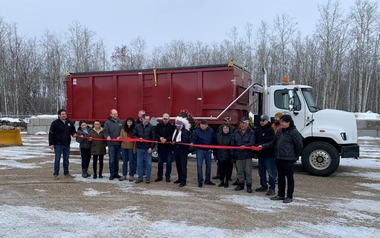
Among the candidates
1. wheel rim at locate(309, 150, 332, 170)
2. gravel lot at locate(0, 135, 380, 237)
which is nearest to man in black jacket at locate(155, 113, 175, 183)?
gravel lot at locate(0, 135, 380, 237)

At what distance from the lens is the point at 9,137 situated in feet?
55.0

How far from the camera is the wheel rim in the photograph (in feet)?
30.2

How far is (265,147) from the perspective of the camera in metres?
7.02

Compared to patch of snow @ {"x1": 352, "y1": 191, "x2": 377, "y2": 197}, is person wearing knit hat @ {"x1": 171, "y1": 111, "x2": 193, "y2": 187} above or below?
above

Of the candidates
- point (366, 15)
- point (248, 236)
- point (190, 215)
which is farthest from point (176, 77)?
point (366, 15)

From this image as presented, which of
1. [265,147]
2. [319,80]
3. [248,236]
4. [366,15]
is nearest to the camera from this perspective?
[248,236]

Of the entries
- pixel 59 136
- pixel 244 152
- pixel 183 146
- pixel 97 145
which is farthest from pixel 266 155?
pixel 59 136

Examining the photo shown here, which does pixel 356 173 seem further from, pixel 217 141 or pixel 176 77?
pixel 176 77

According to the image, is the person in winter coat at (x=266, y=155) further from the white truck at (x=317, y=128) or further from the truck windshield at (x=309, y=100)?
the truck windshield at (x=309, y=100)

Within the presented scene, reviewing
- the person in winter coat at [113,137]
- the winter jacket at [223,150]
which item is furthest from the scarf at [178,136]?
the person in winter coat at [113,137]

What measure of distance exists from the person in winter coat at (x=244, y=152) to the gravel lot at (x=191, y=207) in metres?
0.31

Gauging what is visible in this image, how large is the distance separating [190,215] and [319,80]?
1391 inches

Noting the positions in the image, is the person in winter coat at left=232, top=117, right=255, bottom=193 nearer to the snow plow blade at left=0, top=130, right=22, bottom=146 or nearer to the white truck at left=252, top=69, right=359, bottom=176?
the white truck at left=252, top=69, right=359, bottom=176

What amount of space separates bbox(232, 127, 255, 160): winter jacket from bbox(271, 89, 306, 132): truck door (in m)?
2.96
